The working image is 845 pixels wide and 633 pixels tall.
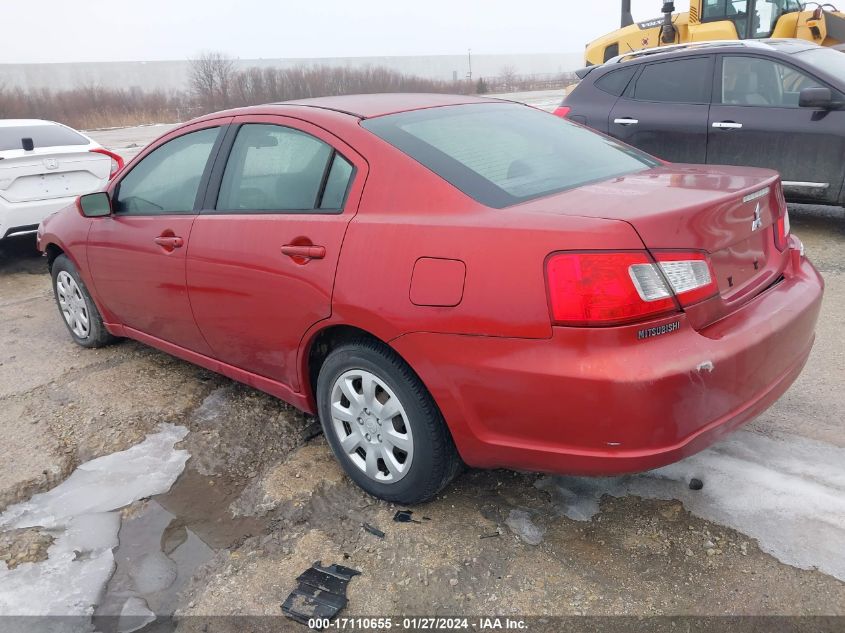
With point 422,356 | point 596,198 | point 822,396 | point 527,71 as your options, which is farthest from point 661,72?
point 527,71

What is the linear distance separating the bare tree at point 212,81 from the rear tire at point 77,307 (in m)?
36.3

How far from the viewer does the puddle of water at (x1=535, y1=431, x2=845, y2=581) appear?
7.72 ft

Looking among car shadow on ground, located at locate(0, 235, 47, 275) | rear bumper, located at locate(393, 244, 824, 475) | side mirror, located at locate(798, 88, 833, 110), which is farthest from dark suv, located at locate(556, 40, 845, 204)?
car shadow on ground, located at locate(0, 235, 47, 275)

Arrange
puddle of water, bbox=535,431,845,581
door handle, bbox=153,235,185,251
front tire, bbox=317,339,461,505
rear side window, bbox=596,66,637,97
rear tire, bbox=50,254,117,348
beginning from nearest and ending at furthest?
puddle of water, bbox=535,431,845,581, front tire, bbox=317,339,461,505, door handle, bbox=153,235,185,251, rear tire, bbox=50,254,117,348, rear side window, bbox=596,66,637,97

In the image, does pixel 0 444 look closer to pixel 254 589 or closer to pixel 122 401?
pixel 122 401

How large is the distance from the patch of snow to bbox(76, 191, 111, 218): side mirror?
1.26 meters

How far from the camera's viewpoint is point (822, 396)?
336 centimetres

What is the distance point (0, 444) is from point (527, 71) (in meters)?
116

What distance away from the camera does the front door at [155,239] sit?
338 centimetres

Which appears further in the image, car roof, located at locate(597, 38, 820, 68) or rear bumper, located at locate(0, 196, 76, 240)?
rear bumper, located at locate(0, 196, 76, 240)

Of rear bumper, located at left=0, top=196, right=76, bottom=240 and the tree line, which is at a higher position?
the tree line

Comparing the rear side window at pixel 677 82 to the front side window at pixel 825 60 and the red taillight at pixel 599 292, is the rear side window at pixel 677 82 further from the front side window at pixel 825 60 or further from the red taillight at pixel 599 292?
the red taillight at pixel 599 292

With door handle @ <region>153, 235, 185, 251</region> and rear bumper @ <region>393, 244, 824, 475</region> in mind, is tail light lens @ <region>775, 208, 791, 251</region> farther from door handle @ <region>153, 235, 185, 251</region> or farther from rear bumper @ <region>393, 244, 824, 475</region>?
door handle @ <region>153, 235, 185, 251</region>

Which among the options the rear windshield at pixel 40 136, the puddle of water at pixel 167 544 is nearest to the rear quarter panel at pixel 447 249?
the puddle of water at pixel 167 544
